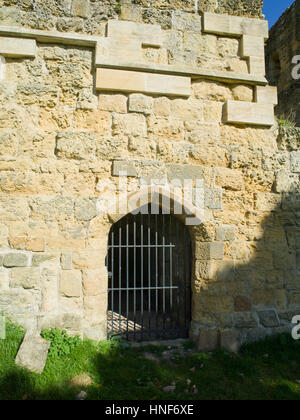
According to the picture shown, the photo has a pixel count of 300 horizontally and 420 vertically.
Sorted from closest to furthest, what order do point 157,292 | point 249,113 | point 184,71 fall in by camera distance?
1. point 184,71
2. point 249,113
3. point 157,292

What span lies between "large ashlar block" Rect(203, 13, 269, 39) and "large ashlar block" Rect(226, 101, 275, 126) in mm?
963

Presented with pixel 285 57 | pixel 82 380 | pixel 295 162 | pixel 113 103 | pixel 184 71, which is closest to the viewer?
pixel 82 380

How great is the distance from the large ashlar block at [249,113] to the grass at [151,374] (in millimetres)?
2867

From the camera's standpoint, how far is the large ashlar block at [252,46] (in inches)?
159

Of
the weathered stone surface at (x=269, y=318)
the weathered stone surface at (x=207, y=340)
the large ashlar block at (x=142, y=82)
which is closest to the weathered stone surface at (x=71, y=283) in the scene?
the weathered stone surface at (x=207, y=340)

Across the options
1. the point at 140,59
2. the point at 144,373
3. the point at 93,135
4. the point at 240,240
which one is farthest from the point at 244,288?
the point at 140,59

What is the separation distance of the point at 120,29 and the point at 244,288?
3606 mm

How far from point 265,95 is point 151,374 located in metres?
3.73

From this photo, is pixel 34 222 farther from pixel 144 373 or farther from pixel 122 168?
pixel 144 373

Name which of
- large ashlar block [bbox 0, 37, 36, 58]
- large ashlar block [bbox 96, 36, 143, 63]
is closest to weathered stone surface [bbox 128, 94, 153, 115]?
large ashlar block [bbox 96, 36, 143, 63]

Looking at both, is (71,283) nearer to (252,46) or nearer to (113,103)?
(113,103)

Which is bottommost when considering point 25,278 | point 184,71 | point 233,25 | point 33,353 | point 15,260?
point 33,353

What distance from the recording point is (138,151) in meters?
3.69

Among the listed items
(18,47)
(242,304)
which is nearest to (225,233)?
(242,304)
